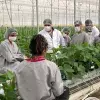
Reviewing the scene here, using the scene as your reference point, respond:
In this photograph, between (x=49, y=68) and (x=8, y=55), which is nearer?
(x=49, y=68)

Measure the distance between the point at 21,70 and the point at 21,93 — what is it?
224 mm

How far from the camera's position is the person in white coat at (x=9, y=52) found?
5238mm

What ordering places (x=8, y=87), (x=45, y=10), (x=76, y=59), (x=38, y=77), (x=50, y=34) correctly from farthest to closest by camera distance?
(x=45, y=10), (x=50, y=34), (x=76, y=59), (x=8, y=87), (x=38, y=77)

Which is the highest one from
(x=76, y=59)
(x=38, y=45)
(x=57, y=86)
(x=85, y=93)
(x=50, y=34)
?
(x=38, y=45)

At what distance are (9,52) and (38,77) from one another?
277 centimetres

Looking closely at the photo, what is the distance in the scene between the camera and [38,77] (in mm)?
2574

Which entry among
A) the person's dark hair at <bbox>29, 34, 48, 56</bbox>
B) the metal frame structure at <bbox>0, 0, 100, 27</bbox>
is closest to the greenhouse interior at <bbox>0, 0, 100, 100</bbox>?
the person's dark hair at <bbox>29, 34, 48, 56</bbox>

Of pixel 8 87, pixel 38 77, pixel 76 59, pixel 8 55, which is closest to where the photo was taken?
pixel 38 77

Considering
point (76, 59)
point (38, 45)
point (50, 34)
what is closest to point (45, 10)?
point (50, 34)

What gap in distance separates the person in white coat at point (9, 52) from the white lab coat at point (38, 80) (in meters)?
2.65

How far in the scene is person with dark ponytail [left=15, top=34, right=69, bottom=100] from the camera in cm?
257

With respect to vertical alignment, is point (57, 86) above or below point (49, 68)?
below

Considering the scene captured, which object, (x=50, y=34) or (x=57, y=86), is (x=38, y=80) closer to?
(x=57, y=86)

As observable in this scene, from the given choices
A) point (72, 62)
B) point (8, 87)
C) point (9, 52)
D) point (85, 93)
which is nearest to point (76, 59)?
point (72, 62)
